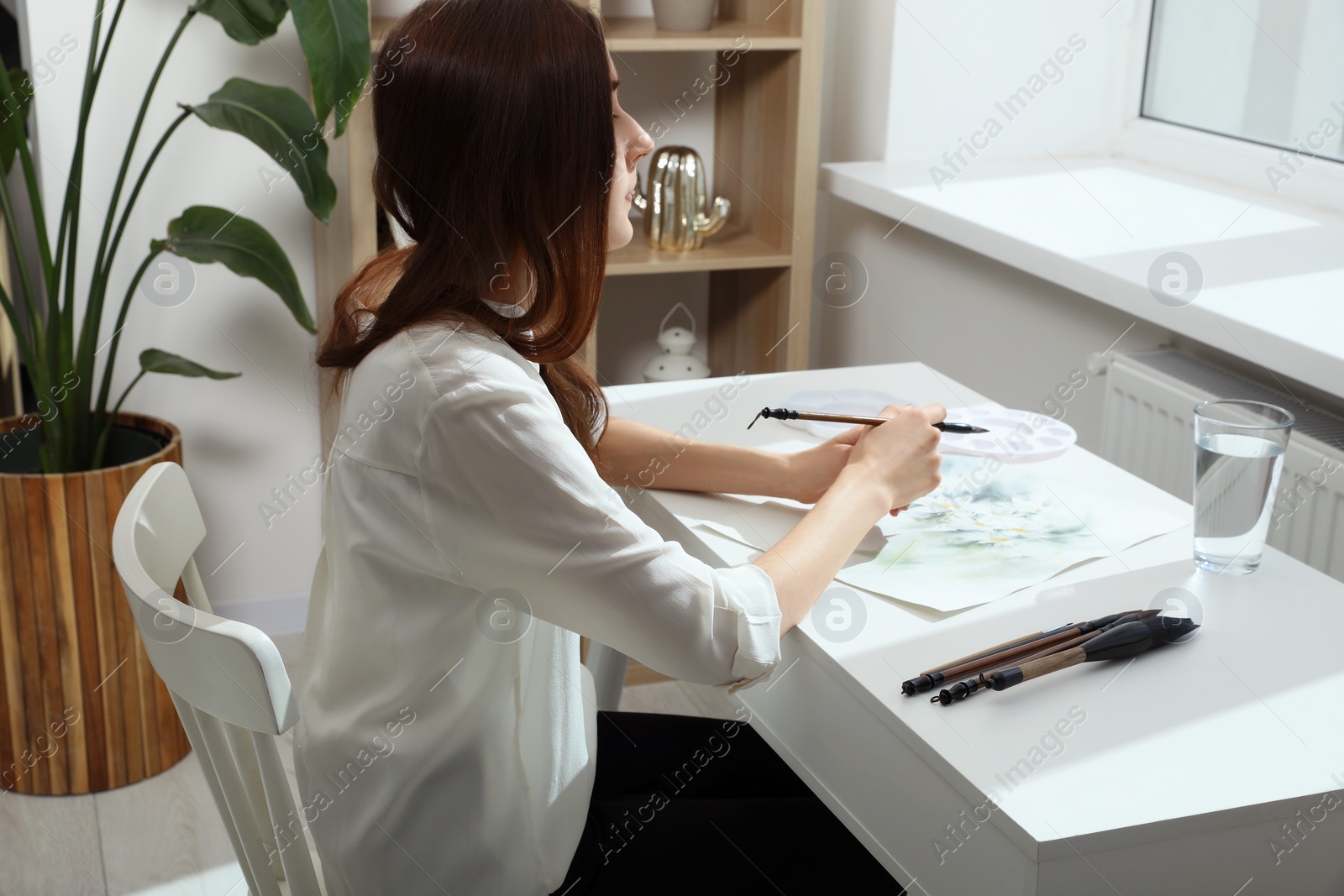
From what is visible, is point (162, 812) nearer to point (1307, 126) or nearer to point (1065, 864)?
point (1065, 864)

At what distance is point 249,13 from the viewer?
6.24ft

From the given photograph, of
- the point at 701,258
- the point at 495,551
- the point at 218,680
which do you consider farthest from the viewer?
the point at 701,258

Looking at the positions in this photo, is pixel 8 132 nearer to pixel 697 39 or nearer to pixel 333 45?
pixel 333 45

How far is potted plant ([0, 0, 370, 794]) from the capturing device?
1.88 metres

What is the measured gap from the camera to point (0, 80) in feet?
5.91

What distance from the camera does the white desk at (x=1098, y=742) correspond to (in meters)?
0.77

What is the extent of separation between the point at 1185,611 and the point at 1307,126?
1441mm

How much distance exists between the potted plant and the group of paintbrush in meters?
1.29

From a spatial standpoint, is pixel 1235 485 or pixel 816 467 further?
pixel 816 467

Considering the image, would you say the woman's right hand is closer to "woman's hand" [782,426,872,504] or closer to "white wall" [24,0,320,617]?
"woman's hand" [782,426,872,504]

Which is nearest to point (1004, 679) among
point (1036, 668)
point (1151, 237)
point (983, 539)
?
point (1036, 668)

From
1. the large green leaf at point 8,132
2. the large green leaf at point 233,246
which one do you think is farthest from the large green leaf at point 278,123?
the large green leaf at point 8,132

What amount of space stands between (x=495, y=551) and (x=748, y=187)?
74.9 inches

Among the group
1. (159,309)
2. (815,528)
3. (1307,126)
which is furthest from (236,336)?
(1307,126)
